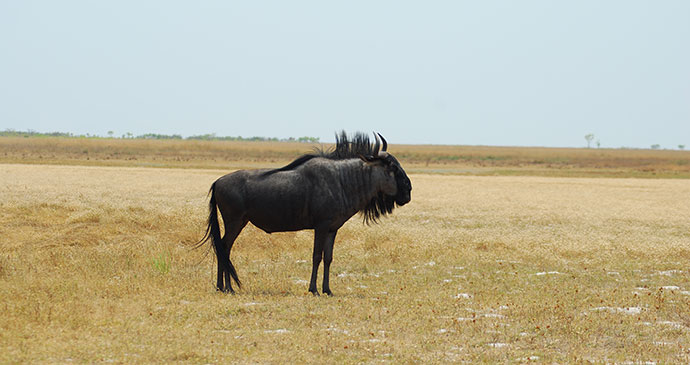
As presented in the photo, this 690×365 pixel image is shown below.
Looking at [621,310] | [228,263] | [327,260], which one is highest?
[327,260]

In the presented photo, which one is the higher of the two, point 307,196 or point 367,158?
point 367,158

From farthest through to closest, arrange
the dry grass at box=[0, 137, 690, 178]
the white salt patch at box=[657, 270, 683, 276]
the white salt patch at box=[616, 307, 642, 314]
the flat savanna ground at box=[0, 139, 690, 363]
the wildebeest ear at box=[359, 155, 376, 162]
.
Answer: the dry grass at box=[0, 137, 690, 178] → the white salt patch at box=[657, 270, 683, 276] → the wildebeest ear at box=[359, 155, 376, 162] → the white salt patch at box=[616, 307, 642, 314] → the flat savanna ground at box=[0, 139, 690, 363]

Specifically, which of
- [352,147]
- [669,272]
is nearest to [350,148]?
[352,147]

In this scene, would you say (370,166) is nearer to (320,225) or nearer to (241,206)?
(320,225)

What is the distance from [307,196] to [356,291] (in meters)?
1.98

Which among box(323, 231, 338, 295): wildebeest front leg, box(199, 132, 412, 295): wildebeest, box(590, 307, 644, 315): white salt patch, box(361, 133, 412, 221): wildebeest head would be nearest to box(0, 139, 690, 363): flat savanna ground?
box(590, 307, 644, 315): white salt patch

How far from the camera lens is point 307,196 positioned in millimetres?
12414

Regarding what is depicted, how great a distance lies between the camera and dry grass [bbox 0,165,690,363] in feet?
28.7

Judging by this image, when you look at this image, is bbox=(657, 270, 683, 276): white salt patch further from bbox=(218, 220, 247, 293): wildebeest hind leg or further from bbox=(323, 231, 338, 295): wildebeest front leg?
bbox=(218, 220, 247, 293): wildebeest hind leg

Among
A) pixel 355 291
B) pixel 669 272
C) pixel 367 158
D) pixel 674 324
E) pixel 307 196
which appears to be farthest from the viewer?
pixel 669 272

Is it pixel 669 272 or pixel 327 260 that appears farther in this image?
pixel 669 272

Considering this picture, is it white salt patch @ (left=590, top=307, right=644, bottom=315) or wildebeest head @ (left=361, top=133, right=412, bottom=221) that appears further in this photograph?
wildebeest head @ (left=361, top=133, right=412, bottom=221)

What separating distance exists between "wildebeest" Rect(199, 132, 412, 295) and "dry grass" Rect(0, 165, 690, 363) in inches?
33.6

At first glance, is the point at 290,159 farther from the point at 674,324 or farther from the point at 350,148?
the point at 674,324
